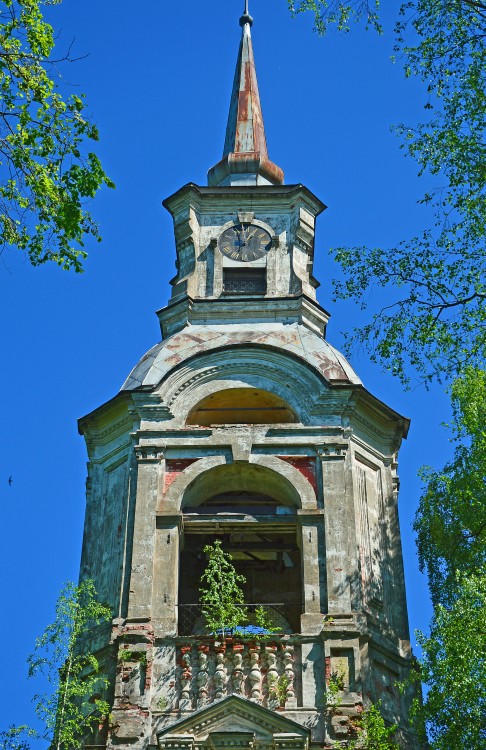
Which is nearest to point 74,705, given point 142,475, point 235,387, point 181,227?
point 142,475

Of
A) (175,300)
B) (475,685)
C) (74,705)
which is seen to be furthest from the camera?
(175,300)

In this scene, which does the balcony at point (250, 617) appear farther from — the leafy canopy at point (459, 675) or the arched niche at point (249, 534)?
the leafy canopy at point (459, 675)

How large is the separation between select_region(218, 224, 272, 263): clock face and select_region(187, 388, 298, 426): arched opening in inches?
106

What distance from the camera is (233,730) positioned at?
1725cm

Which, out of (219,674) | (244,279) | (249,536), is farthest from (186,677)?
(244,279)

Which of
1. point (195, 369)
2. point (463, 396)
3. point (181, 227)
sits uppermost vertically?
point (181, 227)

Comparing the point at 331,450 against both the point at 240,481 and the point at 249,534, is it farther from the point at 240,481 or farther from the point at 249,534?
the point at 249,534

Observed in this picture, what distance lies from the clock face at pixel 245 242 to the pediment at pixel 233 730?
820 cm

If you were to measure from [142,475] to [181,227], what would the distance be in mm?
5543

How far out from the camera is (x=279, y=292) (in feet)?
76.0

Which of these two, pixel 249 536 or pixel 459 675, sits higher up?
pixel 249 536

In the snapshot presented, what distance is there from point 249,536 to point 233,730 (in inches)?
191

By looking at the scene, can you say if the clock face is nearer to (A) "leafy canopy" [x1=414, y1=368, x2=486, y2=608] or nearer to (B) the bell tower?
(B) the bell tower

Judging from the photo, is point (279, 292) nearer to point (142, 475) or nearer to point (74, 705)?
point (142, 475)
